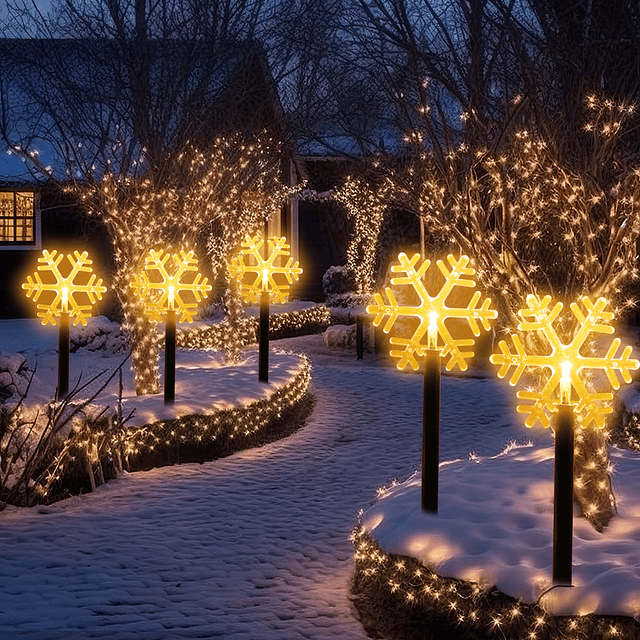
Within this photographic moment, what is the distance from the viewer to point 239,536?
25.0ft

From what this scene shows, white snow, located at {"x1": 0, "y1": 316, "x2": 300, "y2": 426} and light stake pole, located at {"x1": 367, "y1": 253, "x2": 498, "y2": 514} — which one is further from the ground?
light stake pole, located at {"x1": 367, "y1": 253, "x2": 498, "y2": 514}

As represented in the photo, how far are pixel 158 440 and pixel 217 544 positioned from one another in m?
3.04

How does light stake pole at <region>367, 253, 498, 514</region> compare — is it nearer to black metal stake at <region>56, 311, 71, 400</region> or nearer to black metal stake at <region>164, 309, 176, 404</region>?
black metal stake at <region>164, 309, 176, 404</region>

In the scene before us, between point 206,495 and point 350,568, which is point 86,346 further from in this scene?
point 350,568

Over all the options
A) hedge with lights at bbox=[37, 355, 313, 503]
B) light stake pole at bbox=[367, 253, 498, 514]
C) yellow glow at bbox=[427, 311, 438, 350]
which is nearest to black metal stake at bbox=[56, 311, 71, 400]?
hedge with lights at bbox=[37, 355, 313, 503]

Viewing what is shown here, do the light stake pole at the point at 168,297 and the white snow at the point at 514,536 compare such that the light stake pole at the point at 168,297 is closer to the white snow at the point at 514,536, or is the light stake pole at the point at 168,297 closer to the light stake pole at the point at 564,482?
the white snow at the point at 514,536

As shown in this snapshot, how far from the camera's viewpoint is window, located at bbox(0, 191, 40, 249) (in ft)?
72.2

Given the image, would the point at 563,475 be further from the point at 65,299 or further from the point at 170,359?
the point at 65,299

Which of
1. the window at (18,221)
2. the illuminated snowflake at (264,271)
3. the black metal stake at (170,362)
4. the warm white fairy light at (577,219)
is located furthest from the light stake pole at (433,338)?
the window at (18,221)

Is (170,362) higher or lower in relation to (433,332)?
lower

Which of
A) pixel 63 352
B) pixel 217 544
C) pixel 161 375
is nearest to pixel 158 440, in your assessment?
pixel 63 352

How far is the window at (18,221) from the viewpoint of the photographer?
22016 mm

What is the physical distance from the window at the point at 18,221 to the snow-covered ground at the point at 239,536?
12.6m

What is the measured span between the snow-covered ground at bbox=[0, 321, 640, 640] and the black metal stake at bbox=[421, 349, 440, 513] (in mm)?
117
